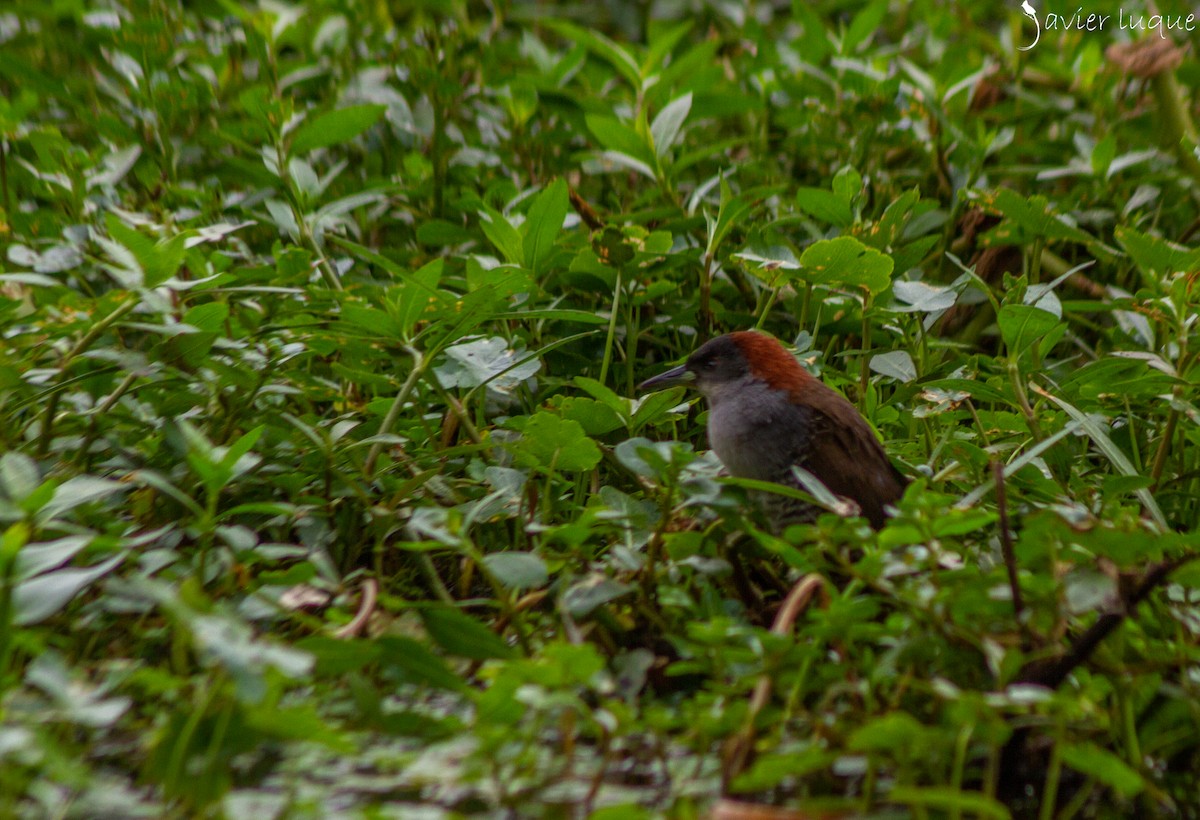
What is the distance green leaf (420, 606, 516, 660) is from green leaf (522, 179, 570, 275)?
Answer: 3.90 feet

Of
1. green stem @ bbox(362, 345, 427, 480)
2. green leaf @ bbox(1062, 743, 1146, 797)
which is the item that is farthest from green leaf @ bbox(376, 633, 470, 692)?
green leaf @ bbox(1062, 743, 1146, 797)

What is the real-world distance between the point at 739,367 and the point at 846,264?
0.37m

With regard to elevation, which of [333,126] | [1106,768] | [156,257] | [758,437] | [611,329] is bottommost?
[1106,768]

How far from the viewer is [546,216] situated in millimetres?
2738

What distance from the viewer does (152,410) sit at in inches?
100

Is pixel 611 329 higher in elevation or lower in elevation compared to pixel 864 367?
higher

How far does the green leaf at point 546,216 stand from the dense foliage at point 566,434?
0.04 ft

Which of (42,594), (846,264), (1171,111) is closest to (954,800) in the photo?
(42,594)

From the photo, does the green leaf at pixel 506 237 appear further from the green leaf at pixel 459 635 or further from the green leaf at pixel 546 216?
the green leaf at pixel 459 635

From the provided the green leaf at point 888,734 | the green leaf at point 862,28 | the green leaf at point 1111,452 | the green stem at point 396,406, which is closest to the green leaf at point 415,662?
the green leaf at point 888,734

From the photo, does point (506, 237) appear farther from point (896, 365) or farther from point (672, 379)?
point (896, 365)

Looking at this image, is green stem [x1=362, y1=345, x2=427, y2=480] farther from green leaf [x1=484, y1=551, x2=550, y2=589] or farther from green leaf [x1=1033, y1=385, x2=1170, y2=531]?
green leaf [x1=1033, y1=385, x2=1170, y2=531]

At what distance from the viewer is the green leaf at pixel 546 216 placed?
2.74 metres

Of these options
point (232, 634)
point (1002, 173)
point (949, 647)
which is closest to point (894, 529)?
point (949, 647)
